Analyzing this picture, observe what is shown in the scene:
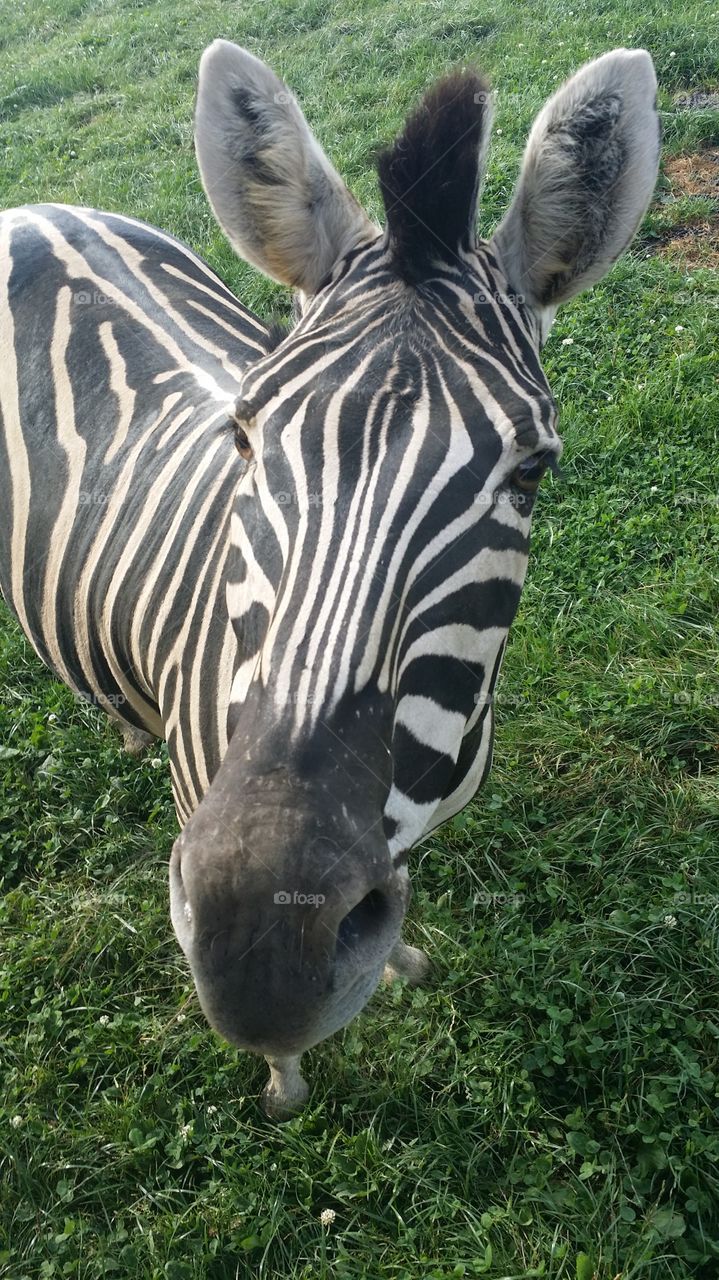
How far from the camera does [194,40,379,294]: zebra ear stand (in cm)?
243

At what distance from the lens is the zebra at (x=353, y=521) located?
1.59 m

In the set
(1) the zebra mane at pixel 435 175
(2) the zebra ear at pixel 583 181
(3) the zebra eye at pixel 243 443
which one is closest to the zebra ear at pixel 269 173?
(1) the zebra mane at pixel 435 175

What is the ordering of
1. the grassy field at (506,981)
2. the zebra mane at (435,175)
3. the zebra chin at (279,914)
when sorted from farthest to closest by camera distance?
the grassy field at (506,981) → the zebra mane at (435,175) → the zebra chin at (279,914)

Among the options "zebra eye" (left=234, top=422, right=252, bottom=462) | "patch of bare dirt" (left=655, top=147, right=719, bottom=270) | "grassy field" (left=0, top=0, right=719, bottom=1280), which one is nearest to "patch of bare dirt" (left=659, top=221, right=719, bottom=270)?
"patch of bare dirt" (left=655, top=147, right=719, bottom=270)

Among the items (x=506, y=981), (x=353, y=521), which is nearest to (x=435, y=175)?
(x=353, y=521)

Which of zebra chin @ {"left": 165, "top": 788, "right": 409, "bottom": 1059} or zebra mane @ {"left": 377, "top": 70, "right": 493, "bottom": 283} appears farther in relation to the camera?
zebra mane @ {"left": 377, "top": 70, "right": 493, "bottom": 283}

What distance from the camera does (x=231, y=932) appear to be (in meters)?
1.55

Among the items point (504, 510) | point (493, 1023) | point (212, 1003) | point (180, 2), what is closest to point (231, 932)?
point (212, 1003)

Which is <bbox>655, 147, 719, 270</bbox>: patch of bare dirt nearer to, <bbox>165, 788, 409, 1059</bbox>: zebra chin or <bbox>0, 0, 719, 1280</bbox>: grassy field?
<bbox>0, 0, 719, 1280</bbox>: grassy field

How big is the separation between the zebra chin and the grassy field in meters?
1.79

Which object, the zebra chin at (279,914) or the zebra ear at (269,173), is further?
the zebra ear at (269,173)

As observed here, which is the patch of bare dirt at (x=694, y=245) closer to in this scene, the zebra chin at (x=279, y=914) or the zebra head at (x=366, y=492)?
the zebra head at (x=366, y=492)

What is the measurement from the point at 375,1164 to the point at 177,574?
2.29m

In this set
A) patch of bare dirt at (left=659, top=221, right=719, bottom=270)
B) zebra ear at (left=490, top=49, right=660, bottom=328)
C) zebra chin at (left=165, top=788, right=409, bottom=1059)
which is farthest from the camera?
patch of bare dirt at (left=659, top=221, right=719, bottom=270)
